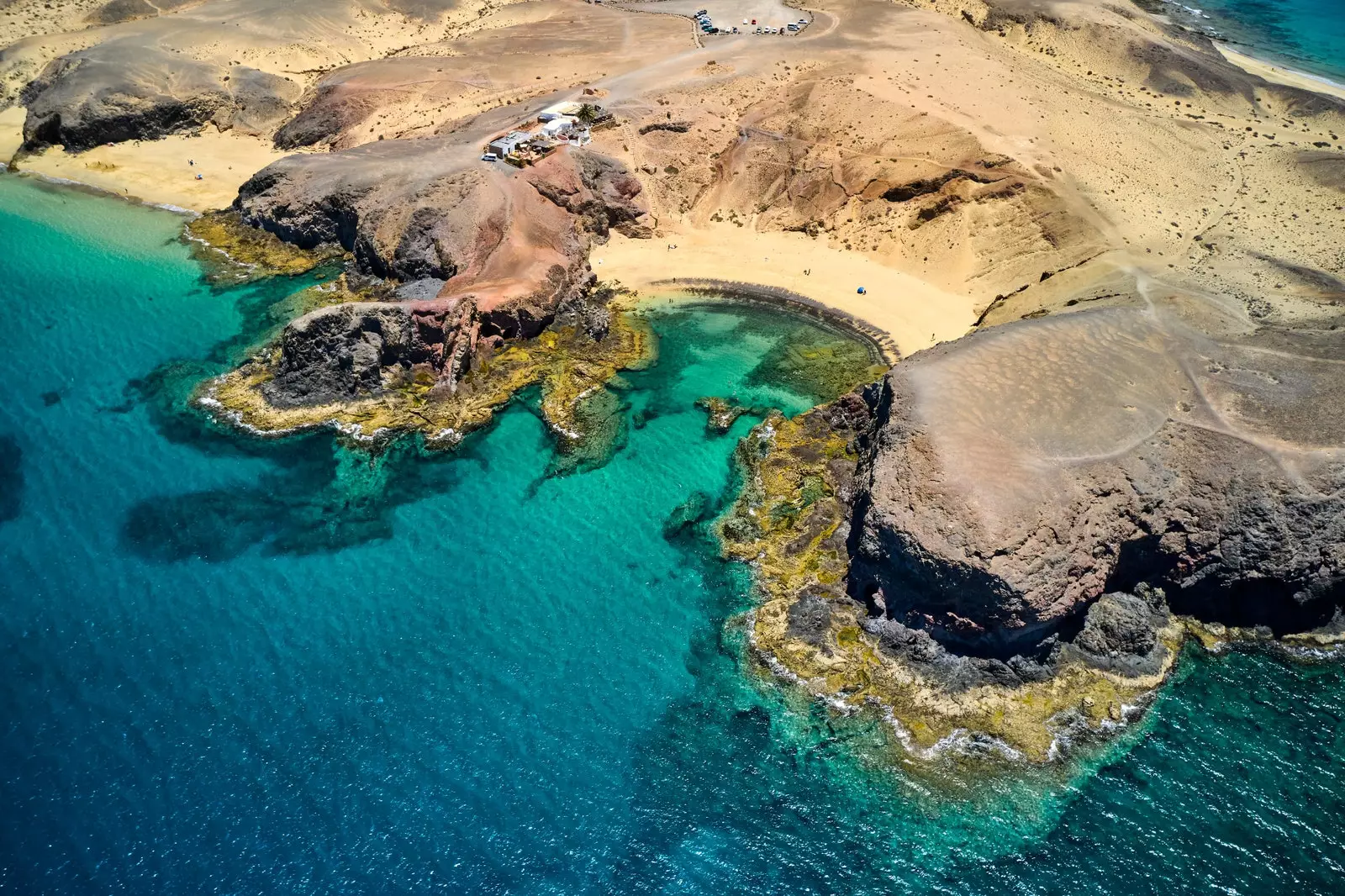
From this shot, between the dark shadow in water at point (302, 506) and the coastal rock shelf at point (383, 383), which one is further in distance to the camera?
the coastal rock shelf at point (383, 383)

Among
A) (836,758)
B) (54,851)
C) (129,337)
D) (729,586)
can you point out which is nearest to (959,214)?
(729,586)

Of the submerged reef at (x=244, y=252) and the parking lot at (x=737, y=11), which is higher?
the parking lot at (x=737, y=11)

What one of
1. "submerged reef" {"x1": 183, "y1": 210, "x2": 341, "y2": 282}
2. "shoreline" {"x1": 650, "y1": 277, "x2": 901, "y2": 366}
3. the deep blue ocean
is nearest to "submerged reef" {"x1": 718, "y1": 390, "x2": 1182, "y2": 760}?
"shoreline" {"x1": 650, "y1": 277, "x2": 901, "y2": 366}

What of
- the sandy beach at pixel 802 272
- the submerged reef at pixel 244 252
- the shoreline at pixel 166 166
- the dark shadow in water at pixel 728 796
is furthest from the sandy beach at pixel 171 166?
the dark shadow in water at pixel 728 796

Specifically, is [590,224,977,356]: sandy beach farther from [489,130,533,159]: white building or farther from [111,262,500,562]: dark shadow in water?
[111,262,500,562]: dark shadow in water

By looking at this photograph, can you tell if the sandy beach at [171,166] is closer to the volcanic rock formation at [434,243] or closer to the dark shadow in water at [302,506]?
the volcanic rock formation at [434,243]
